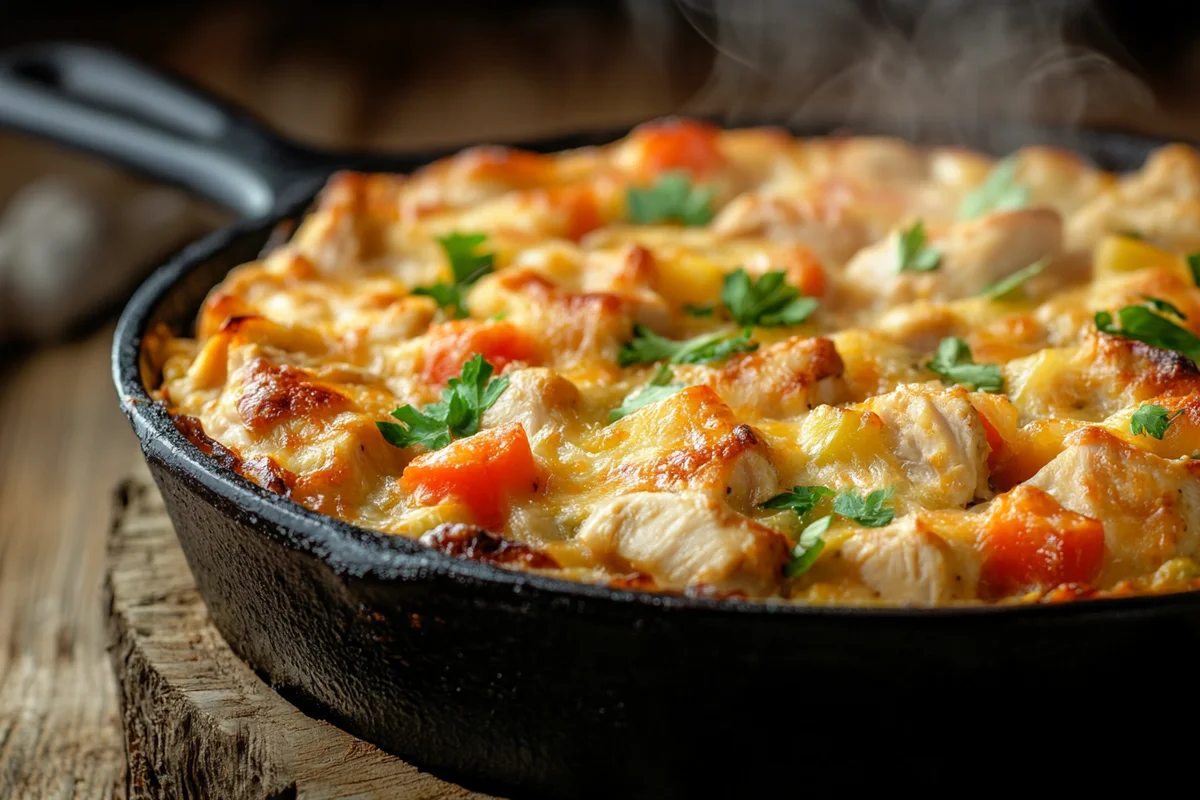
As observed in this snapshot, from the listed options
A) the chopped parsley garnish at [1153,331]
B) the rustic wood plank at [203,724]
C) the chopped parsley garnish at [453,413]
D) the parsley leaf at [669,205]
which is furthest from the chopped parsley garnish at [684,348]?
the rustic wood plank at [203,724]

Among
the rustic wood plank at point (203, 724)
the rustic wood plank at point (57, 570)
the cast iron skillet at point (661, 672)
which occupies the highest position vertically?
the cast iron skillet at point (661, 672)

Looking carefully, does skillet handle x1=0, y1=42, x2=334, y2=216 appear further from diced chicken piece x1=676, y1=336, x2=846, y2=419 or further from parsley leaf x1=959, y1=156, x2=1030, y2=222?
parsley leaf x1=959, y1=156, x2=1030, y2=222

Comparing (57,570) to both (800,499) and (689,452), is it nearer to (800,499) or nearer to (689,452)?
(689,452)

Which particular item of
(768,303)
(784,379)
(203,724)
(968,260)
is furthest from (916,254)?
(203,724)

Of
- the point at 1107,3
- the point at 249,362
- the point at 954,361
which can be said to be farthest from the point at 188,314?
the point at 1107,3

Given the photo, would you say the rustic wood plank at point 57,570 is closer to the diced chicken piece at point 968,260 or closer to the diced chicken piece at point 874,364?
the diced chicken piece at point 874,364

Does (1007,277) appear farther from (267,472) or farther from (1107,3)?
(1107,3)

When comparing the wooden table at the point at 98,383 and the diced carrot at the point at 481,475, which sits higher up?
the diced carrot at the point at 481,475
